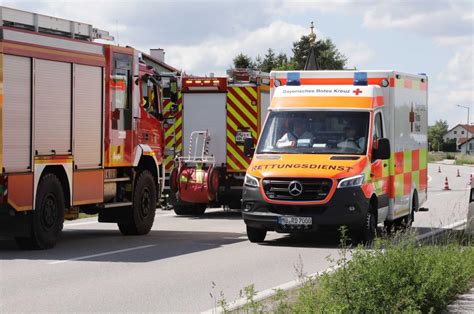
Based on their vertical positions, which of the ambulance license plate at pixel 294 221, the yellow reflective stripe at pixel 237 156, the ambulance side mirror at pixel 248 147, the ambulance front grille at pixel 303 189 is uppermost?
the ambulance side mirror at pixel 248 147

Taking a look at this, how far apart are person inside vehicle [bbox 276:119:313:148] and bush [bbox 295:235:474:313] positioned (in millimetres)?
6110

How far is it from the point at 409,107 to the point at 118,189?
18.6 feet

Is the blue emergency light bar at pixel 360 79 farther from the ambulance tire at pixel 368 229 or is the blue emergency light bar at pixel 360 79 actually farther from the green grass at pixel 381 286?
the green grass at pixel 381 286

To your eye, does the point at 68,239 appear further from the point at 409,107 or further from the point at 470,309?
the point at 470,309

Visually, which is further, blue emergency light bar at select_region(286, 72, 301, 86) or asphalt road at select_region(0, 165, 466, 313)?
blue emergency light bar at select_region(286, 72, 301, 86)

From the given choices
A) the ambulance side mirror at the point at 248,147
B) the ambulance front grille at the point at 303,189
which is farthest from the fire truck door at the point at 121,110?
the ambulance front grille at the point at 303,189

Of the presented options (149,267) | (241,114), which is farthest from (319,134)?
(241,114)

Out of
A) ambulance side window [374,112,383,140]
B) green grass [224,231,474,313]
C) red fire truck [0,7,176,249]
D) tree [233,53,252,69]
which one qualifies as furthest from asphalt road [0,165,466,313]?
tree [233,53,252,69]

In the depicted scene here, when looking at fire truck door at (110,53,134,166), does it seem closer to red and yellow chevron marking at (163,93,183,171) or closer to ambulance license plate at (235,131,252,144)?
ambulance license plate at (235,131,252,144)

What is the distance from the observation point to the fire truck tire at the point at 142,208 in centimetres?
1842

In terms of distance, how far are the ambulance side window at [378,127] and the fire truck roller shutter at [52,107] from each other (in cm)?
507

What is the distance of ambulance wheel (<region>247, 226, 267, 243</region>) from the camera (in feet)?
56.6

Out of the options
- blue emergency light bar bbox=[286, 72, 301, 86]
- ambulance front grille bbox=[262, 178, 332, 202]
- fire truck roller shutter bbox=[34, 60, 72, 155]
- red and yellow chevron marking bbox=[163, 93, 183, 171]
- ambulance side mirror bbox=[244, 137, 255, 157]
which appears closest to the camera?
fire truck roller shutter bbox=[34, 60, 72, 155]

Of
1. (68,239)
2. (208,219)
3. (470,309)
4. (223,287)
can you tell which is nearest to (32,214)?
(68,239)
